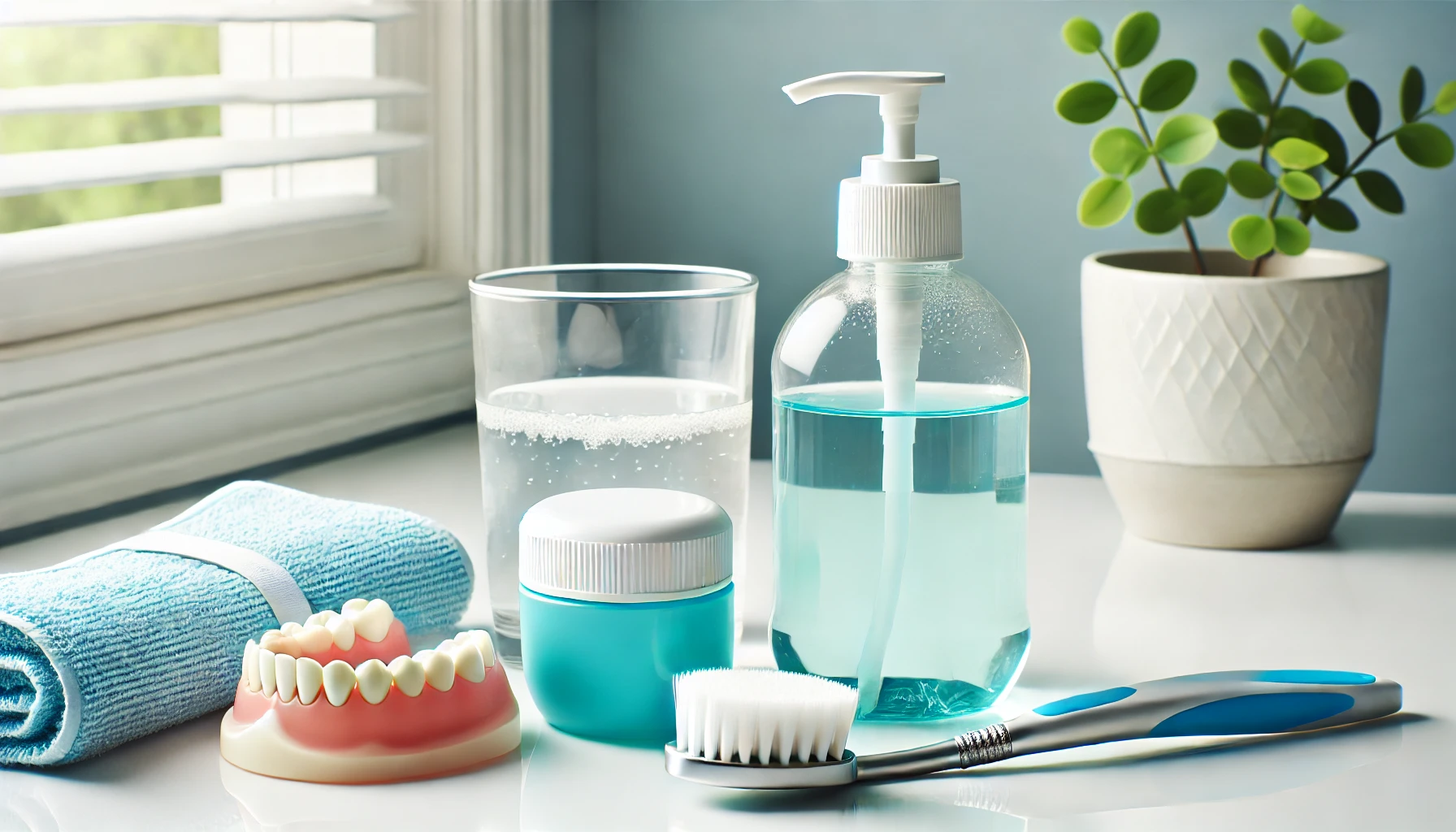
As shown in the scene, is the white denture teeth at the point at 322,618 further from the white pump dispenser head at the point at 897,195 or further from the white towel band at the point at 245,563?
the white pump dispenser head at the point at 897,195

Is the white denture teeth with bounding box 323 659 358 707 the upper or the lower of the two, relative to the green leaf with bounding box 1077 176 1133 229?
lower

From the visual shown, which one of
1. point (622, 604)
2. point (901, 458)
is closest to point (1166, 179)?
point (901, 458)

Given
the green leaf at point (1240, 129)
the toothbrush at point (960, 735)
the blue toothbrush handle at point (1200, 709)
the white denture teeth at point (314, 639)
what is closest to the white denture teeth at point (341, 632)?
the white denture teeth at point (314, 639)

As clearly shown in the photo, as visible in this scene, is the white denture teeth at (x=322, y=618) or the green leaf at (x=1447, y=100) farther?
the green leaf at (x=1447, y=100)

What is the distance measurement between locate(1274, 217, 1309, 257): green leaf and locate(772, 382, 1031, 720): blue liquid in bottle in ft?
1.06

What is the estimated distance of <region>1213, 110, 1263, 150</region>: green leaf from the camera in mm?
860


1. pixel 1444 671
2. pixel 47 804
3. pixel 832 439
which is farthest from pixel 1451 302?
pixel 47 804

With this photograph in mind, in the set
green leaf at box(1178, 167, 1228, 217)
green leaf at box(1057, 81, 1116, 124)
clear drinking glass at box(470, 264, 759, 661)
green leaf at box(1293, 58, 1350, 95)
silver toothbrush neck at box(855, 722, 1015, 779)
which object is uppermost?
green leaf at box(1293, 58, 1350, 95)

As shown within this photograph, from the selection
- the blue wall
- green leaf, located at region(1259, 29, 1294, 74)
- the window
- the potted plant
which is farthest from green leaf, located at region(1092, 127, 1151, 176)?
the window

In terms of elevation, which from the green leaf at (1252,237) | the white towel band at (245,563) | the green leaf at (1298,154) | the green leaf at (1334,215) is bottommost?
the white towel band at (245,563)

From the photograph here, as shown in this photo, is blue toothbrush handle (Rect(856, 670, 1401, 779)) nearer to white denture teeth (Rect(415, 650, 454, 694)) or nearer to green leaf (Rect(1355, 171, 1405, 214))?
white denture teeth (Rect(415, 650, 454, 694))

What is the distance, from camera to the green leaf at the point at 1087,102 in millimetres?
843

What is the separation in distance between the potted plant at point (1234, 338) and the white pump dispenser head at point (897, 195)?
0.31 metres

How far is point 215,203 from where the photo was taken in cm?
104
